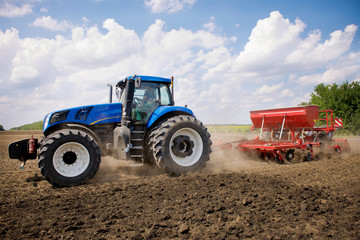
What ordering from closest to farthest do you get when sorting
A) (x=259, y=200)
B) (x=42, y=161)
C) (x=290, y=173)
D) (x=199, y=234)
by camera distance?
(x=199, y=234) → (x=259, y=200) → (x=42, y=161) → (x=290, y=173)

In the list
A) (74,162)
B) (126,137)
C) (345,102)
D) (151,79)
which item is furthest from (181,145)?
(345,102)

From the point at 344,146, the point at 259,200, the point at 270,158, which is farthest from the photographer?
the point at 344,146

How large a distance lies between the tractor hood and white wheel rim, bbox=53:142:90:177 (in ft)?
2.54

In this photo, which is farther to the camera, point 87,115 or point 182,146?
point 182,146

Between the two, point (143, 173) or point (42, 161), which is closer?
point (42, 161)

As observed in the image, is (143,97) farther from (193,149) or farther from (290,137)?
(290,137)

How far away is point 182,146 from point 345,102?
2697 cm

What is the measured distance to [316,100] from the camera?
29.7 meters

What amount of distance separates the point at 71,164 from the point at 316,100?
3000 centimetres

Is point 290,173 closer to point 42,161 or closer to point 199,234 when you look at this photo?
point 199,234

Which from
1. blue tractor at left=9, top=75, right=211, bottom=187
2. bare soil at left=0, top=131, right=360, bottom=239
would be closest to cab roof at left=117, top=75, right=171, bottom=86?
blue tractor at left=9, top=75, right=211, bottom=187

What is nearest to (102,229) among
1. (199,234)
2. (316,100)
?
(199,234)

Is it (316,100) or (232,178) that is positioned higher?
(316,100)

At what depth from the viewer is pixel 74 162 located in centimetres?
548
